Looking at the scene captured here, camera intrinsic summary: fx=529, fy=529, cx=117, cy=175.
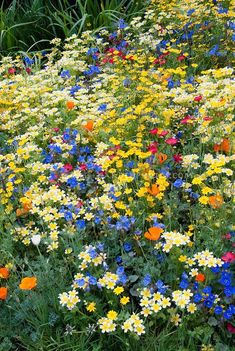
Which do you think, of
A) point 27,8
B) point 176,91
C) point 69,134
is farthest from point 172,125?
point 27,8

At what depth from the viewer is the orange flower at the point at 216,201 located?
243 cm

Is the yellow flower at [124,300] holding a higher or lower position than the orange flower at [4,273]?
lower

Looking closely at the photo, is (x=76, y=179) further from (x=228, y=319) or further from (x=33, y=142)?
(x=228, y=319)

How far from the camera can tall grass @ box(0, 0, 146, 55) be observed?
18.0 ft

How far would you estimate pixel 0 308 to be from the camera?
240 centimetres

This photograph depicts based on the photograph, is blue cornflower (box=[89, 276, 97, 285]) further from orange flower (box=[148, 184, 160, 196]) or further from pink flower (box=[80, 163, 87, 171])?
pink flower (box=[80, 163, 87, 171])

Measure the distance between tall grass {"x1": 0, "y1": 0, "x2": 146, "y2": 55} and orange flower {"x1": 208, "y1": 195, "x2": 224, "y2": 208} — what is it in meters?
3.35

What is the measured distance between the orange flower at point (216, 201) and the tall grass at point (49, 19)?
132 inches

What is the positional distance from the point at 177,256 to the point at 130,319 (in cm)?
36

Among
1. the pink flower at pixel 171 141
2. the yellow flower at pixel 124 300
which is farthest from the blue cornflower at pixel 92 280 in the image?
the pink flower at pixel 171 141

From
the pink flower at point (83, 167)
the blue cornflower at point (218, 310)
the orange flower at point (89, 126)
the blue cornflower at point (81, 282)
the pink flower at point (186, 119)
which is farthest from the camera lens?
the orange flower at point (89, 126)

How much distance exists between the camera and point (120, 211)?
2689mm

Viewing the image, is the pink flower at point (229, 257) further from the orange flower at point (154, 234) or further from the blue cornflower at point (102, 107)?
the blue cornflower at point (102, 107)

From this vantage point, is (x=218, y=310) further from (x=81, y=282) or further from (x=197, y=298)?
(x=81, y=282)
